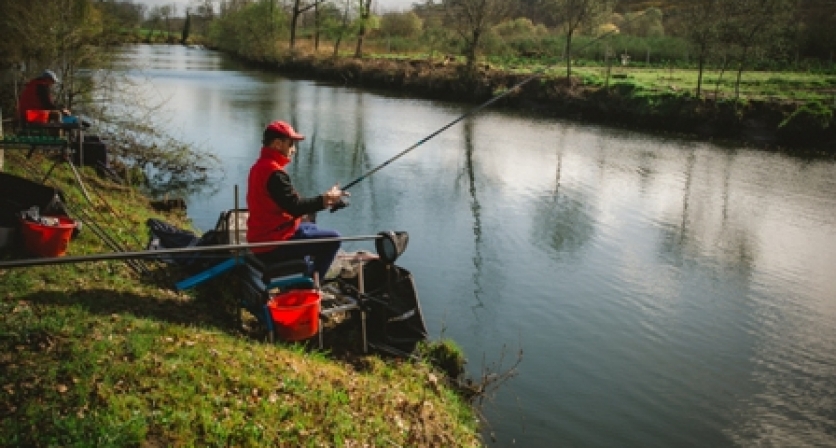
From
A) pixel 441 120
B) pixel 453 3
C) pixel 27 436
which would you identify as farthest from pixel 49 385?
pixel 453 3

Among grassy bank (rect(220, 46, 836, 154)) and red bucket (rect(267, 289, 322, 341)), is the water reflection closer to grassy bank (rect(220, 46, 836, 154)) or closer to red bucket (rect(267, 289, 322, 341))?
red bucket (rect(267, 289, 322, 341))

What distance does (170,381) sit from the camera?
4.67 meters

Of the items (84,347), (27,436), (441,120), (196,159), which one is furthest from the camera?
(441,120)

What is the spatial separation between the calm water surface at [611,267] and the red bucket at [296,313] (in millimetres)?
2364

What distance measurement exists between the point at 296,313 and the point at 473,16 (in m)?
36.0

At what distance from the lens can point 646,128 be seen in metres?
29.9

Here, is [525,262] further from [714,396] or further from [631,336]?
[714,396]

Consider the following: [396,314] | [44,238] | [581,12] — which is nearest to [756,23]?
[581,12]

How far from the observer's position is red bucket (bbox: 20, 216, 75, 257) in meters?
6.60

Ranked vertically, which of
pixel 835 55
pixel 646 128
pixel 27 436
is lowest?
pixel 27 436

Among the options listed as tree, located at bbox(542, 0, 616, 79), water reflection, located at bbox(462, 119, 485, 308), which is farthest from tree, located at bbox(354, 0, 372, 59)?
water reflection, located at bbox(462, 119, 485, 308)

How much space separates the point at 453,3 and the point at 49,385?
38.9 m

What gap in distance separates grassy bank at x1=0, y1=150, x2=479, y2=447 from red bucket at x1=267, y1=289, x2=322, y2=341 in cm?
17

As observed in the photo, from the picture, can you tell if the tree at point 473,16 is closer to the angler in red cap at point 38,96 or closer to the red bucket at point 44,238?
the angler in red cap at point 38,96
